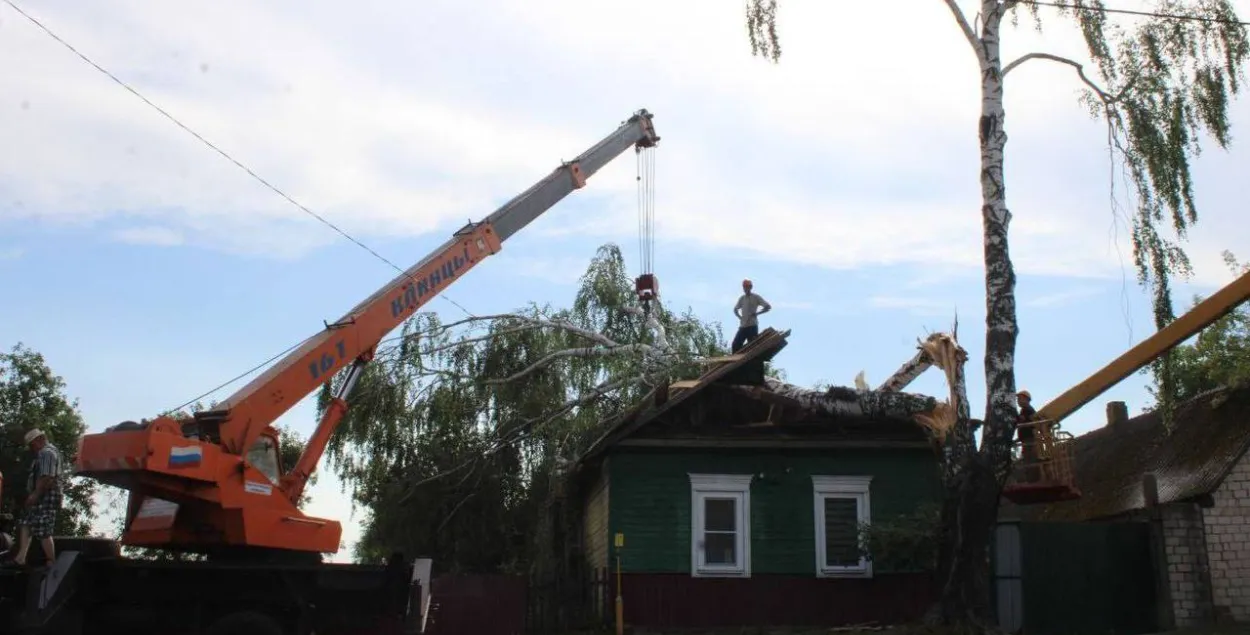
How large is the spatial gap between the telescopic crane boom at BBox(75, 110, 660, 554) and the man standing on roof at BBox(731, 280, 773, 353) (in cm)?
712

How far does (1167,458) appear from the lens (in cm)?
2022

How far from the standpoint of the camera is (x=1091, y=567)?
1745 cm

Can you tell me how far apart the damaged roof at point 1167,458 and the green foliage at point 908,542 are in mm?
4192

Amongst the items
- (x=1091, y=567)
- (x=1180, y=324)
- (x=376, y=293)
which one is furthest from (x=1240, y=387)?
(x=376, y=293)

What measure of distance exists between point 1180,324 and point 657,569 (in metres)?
8.52

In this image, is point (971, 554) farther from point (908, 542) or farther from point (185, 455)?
point (185, 455)

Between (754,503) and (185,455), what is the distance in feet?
30.3

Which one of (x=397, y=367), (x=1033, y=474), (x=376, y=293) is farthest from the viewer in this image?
(x=397, y=367)

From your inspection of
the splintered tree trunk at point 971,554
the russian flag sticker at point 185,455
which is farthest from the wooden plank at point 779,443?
the russian flag sticker at point 185,455

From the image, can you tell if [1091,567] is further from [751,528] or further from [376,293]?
[376,293]

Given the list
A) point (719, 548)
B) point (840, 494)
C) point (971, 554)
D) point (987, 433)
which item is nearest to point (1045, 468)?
point (987, 433)

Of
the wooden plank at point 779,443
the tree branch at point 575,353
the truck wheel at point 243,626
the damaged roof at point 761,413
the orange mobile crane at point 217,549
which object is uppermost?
the tree branch at point 575,353

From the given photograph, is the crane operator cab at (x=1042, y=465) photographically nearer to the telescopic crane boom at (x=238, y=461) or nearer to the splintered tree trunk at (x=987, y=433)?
the splintered tree trunk at (x=987, y=433)

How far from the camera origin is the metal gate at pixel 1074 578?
16984mm
